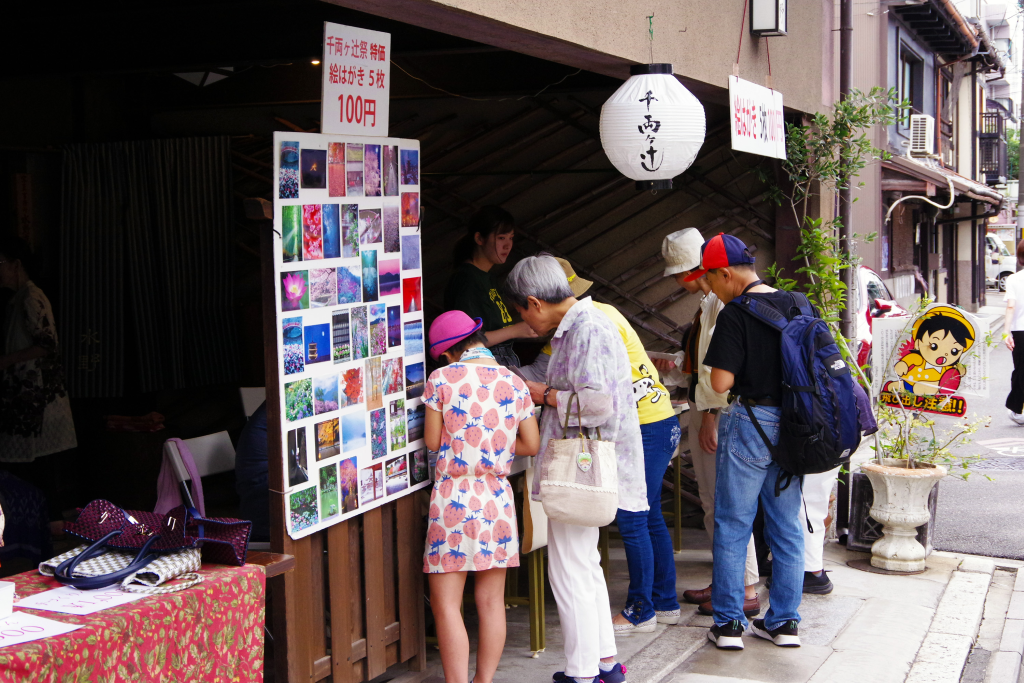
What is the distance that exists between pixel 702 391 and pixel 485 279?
121cm

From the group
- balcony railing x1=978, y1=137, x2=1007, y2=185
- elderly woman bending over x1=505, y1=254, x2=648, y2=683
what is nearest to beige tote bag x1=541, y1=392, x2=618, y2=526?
elderly woman bending over x1=505, y1=254, x2=648, y2=683

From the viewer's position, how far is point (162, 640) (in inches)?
102

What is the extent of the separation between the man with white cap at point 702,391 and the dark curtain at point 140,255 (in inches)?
148

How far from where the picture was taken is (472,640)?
4.62m

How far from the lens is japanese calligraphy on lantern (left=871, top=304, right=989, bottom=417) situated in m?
5.72

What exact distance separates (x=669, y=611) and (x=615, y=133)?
91.6 inches

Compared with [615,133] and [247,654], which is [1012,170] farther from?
[247,654]

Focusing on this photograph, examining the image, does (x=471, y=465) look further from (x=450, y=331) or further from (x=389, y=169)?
(x=389, y=169)

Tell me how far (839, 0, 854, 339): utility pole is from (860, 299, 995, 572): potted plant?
47cm

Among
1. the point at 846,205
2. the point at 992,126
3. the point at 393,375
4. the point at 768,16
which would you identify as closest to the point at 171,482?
the point at 393,375

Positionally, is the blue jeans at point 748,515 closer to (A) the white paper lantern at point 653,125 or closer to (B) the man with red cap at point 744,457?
(B) the man with red cap at point 744,457

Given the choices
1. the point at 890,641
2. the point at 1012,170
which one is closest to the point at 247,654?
the point at 890,641

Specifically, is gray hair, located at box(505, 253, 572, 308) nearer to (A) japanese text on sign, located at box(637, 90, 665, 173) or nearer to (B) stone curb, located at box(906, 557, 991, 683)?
(A) japanese text on sign, located at box(637, 90, 665, 173)

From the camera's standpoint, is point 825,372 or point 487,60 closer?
point 825,372
